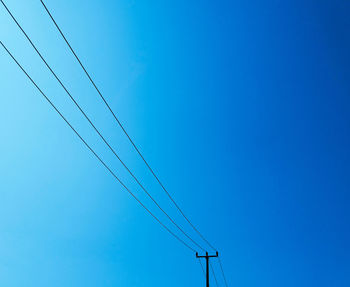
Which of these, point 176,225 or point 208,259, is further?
point 208,259

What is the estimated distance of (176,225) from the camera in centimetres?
2214

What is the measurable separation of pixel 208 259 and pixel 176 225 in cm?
479

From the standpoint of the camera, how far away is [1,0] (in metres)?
6.09

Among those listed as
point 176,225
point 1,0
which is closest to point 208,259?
point 176,225

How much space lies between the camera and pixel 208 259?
24094 mm

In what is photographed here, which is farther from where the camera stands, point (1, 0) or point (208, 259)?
→ point (208, 259)

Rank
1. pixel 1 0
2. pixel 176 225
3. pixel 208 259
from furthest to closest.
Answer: pixel 208 259 < pixel 176 225 < pixel 1 0

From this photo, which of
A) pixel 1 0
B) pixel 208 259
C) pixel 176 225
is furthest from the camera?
pixel 208 259

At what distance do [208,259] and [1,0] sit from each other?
75.7ft

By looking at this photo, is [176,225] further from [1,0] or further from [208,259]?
[1,0]

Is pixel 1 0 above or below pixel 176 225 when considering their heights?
below

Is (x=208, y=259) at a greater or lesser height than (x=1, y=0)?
greater
